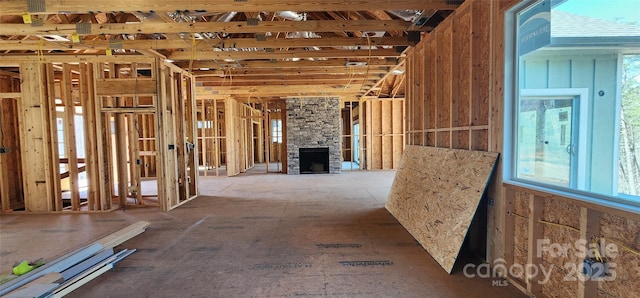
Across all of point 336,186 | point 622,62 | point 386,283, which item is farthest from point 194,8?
point 336,186

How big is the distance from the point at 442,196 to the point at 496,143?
0.96m

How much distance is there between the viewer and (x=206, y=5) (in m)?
3.42

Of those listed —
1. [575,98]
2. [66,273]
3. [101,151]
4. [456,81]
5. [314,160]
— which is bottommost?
[66,273]

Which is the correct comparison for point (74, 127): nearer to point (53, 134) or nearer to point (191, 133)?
point (53, 134)

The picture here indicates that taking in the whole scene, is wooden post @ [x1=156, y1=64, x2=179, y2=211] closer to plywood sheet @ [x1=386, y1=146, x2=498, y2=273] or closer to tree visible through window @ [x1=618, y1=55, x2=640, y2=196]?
plywood sheet @ [x1=386, y1=146, x2=498, y2=273]

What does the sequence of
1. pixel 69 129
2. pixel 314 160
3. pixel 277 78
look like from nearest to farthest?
pixel 69 129, pixel 277 78, pixel 314 160

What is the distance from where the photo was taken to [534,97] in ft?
9.98

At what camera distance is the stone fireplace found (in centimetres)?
1058

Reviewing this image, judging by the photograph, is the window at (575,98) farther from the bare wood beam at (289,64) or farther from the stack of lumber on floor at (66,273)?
the stack of lumber on floor at (66,273)

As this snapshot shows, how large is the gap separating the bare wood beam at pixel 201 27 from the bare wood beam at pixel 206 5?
1.70ft

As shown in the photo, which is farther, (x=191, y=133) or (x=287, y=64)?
(x=191, y=133)

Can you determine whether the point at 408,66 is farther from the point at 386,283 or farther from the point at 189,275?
the point at 189,275

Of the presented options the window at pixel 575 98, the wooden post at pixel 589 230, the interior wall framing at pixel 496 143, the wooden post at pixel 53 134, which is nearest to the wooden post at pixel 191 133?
the wooden post at pixel 53 134

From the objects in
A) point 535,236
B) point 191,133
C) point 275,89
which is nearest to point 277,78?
point 275,89
